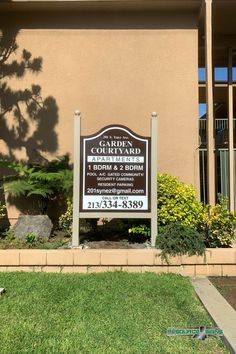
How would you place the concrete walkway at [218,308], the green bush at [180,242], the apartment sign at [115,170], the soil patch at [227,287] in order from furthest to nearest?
the apartment sign at [115,170] → the green bush at [180,242] → the soil patch at [227,287] → the concrete walkway at [218,308]

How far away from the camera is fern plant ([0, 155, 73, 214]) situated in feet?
27.8

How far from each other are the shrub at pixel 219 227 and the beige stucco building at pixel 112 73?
7.46ft

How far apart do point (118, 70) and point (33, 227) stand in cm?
391

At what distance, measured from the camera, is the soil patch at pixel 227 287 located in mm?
5723

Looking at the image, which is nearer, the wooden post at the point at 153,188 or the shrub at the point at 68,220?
the wooden post at the point at 153,188

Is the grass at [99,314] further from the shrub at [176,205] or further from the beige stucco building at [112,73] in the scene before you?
the beige stucco building at [112,73]

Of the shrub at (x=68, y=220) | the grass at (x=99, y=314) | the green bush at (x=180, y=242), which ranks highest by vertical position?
the shrub at (x=68, y=220)

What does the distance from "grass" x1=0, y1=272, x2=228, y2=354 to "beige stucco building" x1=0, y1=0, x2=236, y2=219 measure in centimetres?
380

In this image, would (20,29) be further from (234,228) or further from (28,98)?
(234,228)

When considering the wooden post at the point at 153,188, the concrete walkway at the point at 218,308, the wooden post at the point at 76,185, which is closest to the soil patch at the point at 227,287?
the concrete walkway at the point at 218,308

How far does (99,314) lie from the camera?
4.99 meters

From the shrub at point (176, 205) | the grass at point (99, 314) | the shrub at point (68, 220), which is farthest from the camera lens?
the shrub at point (68, 220)

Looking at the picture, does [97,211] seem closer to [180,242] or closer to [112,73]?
[180,242]

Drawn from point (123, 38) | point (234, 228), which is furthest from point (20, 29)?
point (234, 228)
